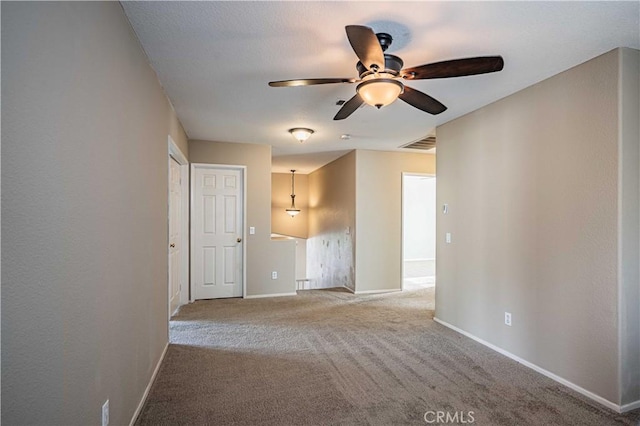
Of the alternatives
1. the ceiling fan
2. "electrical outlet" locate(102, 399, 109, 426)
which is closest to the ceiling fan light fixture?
the ceiling fan

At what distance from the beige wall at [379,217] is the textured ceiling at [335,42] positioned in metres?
2.25

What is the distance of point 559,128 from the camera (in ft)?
8.89

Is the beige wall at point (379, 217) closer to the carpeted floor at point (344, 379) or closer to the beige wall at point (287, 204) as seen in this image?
the carpeted floor at point (344, 379)

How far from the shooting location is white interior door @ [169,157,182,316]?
4246 mm

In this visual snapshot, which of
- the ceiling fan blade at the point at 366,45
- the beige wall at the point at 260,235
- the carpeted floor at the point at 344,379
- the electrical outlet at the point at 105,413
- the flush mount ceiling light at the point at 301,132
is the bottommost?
the carpeted floor at the point at 344,379

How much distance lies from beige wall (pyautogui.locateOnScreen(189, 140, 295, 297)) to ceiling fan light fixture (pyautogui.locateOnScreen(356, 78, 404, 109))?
3.38 meters

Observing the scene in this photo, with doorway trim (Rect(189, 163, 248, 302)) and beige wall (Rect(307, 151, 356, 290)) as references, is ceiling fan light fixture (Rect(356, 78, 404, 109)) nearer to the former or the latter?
doorway trim (Rect(189, 163, 248, 302))

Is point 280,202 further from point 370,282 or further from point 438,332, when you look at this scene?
point 438,332

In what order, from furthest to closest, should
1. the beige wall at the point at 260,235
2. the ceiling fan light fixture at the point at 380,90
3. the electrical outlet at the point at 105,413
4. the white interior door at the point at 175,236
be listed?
1. the beige wall at the point at 260,235
2. the white interior door at the point at 175,236
3. the ceiling fan light fixture at the point at 380,90
4. the electrical outlet at the point at 105,413

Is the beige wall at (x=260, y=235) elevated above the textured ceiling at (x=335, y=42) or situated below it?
below

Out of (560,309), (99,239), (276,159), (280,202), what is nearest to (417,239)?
(280,202)

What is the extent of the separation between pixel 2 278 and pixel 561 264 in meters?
3.26

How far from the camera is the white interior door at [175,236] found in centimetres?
425

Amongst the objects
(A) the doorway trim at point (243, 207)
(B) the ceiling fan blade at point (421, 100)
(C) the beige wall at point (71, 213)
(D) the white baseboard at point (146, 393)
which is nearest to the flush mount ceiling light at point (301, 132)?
(A) the doorway trim at point (243, 207)
